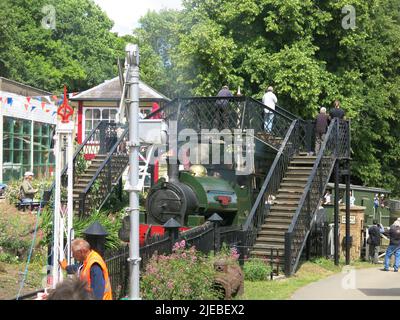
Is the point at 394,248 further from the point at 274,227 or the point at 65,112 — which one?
the point at 65,112

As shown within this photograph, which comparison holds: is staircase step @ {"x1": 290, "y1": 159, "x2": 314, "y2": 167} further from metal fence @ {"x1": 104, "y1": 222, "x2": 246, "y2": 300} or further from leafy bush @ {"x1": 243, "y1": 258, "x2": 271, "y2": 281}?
leafy bush @ {"x1": 243, "y1": 258, "x2": 271, "y2": 281}

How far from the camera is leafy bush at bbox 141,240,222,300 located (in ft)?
32.6

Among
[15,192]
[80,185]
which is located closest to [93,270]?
[80,185]

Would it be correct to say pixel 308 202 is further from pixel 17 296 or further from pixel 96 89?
pixel 96 89

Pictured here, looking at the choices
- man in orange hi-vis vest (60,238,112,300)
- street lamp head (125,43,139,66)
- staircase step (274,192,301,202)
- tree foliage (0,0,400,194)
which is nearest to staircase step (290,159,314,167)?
staircase step (274,192,301,202)

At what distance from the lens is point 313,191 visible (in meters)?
17.7

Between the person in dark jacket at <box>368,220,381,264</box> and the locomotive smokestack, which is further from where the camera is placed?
the person in dark jacket at <box>368,220,381,264</box>

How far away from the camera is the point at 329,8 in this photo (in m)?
29.7

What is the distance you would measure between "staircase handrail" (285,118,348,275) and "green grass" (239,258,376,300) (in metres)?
0.47

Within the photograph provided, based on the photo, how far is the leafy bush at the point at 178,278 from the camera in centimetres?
992

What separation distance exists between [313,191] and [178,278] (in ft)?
27.2

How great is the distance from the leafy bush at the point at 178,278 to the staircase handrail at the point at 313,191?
4416 millimetres
